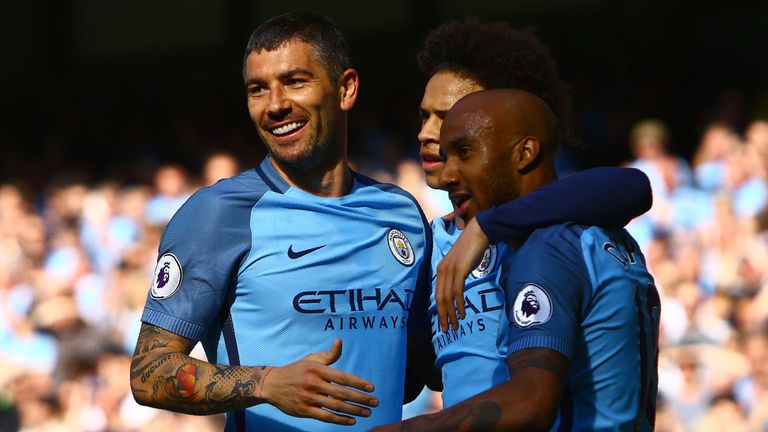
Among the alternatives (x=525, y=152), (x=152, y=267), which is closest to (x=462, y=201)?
(x=525, y=152)

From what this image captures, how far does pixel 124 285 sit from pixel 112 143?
4.06 meters

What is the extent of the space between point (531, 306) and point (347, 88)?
136 centimetres

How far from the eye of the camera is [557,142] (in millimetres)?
3643

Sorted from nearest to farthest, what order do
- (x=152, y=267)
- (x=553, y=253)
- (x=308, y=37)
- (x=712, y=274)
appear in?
1. (x=553, y=253)
2. (x=308, y=37)
3. (x=712, y=274)
4. (x=152, y=267)

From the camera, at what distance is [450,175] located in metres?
3.61

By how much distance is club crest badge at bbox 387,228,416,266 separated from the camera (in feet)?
13.6

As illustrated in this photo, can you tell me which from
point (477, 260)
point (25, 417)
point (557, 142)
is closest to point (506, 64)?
point (557, 142)

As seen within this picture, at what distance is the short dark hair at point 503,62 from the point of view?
4082mm

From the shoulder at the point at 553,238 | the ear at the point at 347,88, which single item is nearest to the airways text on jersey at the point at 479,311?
the shoulder at the point at 553,238

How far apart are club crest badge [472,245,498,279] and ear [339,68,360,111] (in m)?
0.78

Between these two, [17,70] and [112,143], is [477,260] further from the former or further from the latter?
[17,70]

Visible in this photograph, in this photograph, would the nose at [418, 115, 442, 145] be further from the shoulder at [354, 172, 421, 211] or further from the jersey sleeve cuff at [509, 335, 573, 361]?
the jersey sleeve cuff at [509, 335, 573, 361]

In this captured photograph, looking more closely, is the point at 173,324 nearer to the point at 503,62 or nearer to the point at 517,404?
the point at 517,404

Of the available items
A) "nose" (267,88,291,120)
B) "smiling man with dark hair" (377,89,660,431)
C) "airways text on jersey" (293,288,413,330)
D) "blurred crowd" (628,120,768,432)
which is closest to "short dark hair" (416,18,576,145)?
"smiling man with dark hair" (377,89,660,431)
